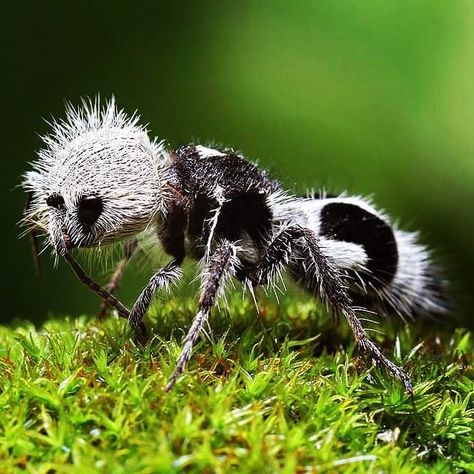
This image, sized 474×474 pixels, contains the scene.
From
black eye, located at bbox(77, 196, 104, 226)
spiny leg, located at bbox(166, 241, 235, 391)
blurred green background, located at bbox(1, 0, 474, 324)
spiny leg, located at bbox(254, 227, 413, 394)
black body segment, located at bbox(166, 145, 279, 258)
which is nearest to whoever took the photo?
spiny leg, located at bbox(166, 241, 235, 391)

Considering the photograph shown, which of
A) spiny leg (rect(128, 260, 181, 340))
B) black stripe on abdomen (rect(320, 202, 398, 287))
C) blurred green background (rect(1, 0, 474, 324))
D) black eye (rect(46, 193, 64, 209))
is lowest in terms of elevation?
spiny leg (rect(128, 260, 181, 340))

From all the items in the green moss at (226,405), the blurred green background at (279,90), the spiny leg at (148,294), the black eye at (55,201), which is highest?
the blurred green background at (279,90)

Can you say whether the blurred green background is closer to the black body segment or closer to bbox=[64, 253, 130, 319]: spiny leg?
the black body segment

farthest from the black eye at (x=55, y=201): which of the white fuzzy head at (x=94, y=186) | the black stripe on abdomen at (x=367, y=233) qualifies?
the black stripe on abdomen at (x=367, y=233)

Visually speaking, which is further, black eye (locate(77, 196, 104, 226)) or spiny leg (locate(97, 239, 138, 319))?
spiny leg (locate(97, 239, 138, 319))

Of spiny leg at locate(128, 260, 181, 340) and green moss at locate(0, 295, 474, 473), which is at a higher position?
spiny leg at locate(128, 260, 181, 340)

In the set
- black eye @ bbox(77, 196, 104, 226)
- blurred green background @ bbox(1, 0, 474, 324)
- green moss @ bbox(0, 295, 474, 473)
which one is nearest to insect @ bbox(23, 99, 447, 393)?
black eye @ bbox(77, 196, 104, 226)

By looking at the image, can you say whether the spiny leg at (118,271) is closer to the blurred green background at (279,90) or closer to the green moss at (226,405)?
the green moss at (226,405)
